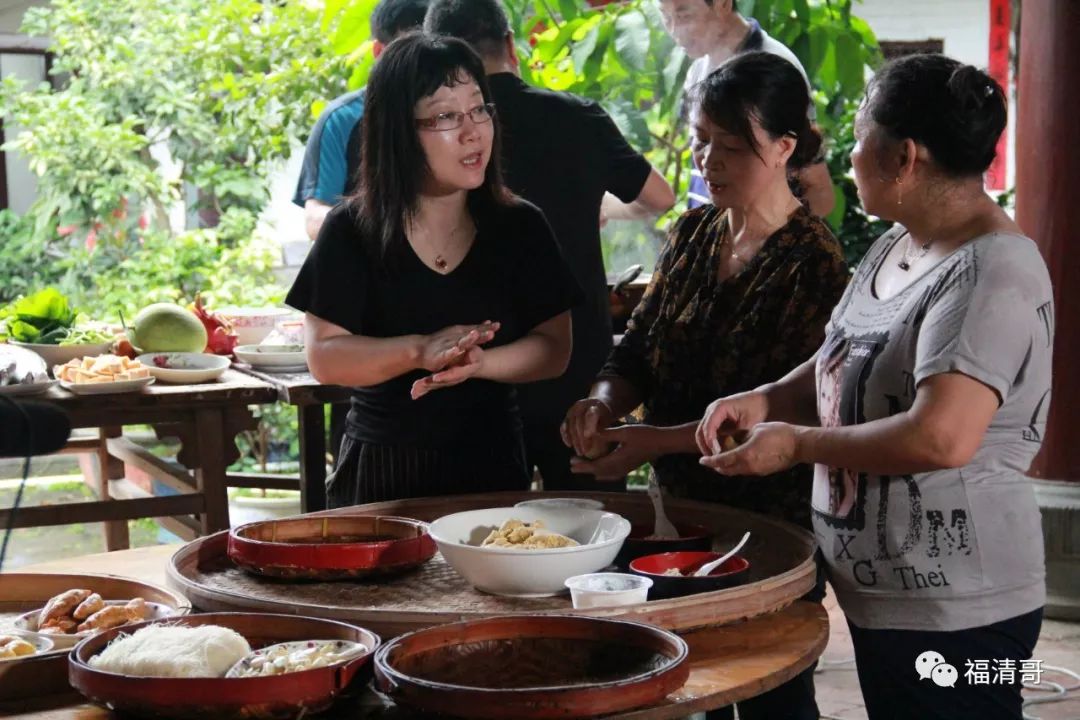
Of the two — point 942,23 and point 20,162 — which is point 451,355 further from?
point 942,23

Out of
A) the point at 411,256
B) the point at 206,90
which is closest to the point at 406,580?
the point at 411,256

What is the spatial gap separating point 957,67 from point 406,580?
1.06 metres

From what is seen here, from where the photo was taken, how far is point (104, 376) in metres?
3.63

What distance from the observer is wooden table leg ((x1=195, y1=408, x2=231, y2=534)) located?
378 centimetres

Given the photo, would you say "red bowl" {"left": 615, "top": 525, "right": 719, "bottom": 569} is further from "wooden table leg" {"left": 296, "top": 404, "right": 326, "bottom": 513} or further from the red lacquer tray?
"wooden table leg" {"left": 296, "top": 404, "right": 326, "bottom": 513}

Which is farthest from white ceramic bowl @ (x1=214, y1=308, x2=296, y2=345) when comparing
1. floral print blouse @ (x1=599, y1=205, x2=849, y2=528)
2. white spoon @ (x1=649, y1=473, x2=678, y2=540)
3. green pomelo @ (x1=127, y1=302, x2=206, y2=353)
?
white spoon @ (x1=649, y1=473, x2=678, y2=540)

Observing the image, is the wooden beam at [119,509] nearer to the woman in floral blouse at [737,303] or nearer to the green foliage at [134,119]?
the woman in floral blouse at [737,303]

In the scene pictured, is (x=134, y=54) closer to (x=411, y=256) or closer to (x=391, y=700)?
(x=411, y=256)

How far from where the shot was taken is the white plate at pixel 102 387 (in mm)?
3584

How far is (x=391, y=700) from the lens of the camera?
57.5 inches

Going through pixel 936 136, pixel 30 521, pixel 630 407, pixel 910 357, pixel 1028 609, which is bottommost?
pixel 30 521

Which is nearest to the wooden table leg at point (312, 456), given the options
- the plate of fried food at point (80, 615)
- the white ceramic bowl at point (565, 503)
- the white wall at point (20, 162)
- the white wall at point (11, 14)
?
the white ceramic bowl at point (565, 503)

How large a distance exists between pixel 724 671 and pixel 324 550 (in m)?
0.62

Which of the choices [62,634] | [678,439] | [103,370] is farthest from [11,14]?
[62,634]
